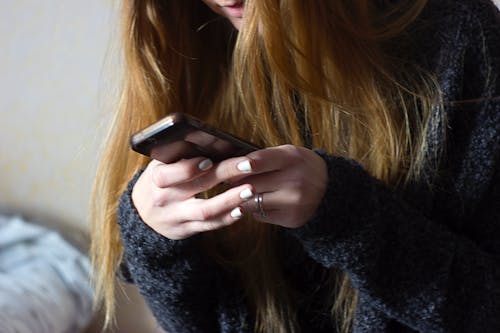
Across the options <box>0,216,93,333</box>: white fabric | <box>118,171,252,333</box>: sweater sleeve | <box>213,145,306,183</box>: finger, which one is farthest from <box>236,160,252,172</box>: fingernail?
<box>0,216,93,333</box>: white fabric

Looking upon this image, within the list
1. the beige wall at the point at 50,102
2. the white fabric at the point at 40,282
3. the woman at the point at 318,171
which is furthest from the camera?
the beige wall at the point at 50,102

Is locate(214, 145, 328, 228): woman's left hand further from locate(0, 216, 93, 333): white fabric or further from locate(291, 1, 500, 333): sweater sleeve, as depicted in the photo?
locate(0, 216, 93, 333): white fabric

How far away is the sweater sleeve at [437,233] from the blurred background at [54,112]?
692mm

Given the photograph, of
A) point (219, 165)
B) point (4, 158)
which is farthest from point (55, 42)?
point (219, 165)

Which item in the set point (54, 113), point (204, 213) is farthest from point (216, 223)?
point (54, 113)

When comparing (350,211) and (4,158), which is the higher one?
(350,211)

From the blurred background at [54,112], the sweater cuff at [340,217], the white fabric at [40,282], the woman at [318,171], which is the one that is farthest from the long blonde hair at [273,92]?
the blurred background at [54,112]

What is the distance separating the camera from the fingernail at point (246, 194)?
0.49m

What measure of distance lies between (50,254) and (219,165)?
2.76ft

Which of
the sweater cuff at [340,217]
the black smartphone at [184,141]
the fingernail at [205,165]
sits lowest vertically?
the sweater cuff at [340,217]

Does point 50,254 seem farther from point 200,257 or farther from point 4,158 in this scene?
point 200,257

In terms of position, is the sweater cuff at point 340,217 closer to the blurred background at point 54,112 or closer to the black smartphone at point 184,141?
the black smartphone at point 184,141

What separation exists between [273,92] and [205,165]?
0.23 m

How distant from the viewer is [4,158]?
1342mm
